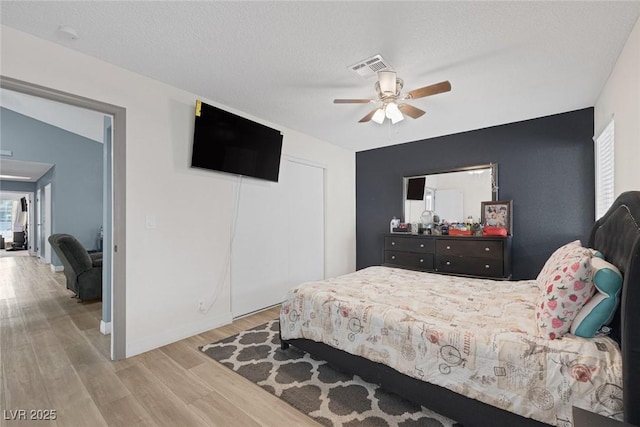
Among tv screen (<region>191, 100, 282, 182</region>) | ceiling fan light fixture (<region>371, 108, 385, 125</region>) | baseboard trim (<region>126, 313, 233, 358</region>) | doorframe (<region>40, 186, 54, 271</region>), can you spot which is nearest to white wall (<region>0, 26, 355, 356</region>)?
baseboard trim (<region>126, 313, 233, 358</region>)

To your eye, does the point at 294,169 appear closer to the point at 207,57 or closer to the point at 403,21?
the point at 207,57

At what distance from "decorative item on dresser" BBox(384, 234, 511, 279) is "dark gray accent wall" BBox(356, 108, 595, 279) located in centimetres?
44

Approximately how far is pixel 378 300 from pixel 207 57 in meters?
2.39

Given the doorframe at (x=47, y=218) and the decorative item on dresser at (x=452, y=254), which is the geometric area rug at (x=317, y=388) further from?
the doorframe at (x=47, y=218)

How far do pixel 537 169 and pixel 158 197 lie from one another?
4485 mm

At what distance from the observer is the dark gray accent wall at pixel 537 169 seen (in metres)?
3.32

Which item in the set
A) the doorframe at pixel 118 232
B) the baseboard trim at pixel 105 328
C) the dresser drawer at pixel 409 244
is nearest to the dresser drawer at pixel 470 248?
the dresser drawer at pixel 409 244

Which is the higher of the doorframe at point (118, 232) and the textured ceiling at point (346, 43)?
the textured ceiling at point (346, 43)

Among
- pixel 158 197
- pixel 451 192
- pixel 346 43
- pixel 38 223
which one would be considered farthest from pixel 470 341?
pixel 38 223

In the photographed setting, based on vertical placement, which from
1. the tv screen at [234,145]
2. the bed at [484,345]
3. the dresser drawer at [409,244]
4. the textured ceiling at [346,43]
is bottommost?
the bed at [484,345]

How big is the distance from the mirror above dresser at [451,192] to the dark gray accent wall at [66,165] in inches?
290

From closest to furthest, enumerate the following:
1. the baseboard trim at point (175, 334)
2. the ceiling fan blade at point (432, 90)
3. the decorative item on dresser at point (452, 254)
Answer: the ceiling fan blade at point (432, 90) < the baseboard trim at point (175, 334) < the decorative item on dresser at point (452, 254)

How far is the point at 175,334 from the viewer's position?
2799 millimetres

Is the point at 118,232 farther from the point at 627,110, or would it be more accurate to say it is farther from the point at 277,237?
the point at 627,110
